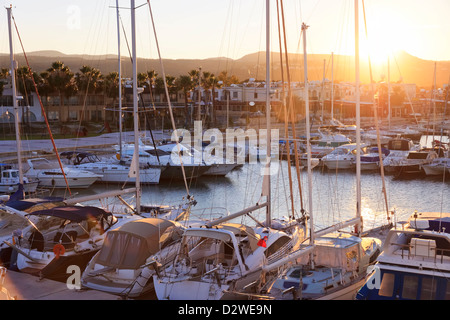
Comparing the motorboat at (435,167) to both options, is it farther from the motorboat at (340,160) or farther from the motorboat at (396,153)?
the motorboat at (340,160)

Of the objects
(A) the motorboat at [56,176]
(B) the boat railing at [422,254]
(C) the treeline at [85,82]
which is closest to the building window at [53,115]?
(C) the treeline at [85,82]

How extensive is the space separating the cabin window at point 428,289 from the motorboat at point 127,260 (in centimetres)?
586

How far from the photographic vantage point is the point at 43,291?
12984 mm

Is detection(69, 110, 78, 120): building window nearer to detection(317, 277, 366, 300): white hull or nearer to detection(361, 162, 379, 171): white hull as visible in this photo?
detection(361, 162, 379, 171): white hull

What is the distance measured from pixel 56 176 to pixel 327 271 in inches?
967

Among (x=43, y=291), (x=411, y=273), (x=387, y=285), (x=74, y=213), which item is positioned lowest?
(x=43, y=291)

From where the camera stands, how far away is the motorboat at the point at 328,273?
1161 centimetres

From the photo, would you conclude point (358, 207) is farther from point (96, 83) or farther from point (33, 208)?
point (96, 83)

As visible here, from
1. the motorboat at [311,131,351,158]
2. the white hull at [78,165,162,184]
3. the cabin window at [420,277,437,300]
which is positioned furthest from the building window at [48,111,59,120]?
the cabin window at [420,277,437,300]

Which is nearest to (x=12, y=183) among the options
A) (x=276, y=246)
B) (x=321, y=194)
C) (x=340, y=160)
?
(x=321, y=194)

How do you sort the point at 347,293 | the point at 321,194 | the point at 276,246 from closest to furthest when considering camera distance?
the point at 347,293 → the point at 276,246 → the point at 321,194

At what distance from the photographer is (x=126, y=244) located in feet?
45.3

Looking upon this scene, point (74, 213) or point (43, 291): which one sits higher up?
point (74, 213)

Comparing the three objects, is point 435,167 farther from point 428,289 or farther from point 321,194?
point 428,289
